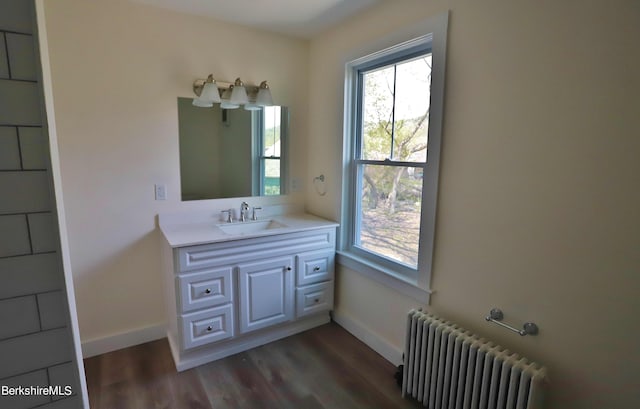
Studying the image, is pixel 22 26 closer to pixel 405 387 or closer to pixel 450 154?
pixel 450 154

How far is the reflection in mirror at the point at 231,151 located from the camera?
251 cm

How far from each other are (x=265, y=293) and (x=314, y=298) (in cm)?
45

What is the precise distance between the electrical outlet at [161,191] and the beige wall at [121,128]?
34mm

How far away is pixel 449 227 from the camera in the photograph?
186 centimetres

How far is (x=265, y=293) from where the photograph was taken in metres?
2.38

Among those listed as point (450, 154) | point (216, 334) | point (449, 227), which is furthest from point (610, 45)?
point (216, 334)

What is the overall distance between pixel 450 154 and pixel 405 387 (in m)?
1.37

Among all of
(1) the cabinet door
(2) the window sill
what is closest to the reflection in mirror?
(1) the cabinet door

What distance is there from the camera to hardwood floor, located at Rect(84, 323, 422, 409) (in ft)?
6.22

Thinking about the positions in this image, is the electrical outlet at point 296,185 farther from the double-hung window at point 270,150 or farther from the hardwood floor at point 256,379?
the hardwood floor at point 256,379

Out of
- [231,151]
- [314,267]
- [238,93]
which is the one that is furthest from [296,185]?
[238,93]

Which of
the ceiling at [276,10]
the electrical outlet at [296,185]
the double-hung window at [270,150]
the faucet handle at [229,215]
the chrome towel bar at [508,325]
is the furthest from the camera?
the electrical outlet at [296,185]

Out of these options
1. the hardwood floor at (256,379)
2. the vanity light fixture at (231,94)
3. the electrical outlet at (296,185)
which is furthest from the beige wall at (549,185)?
the electrical outlet at (296,185)

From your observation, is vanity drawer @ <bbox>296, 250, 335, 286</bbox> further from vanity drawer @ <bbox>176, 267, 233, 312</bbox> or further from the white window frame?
vanity drawer @ <bbox>176, 267, 233, 312</bbox>
